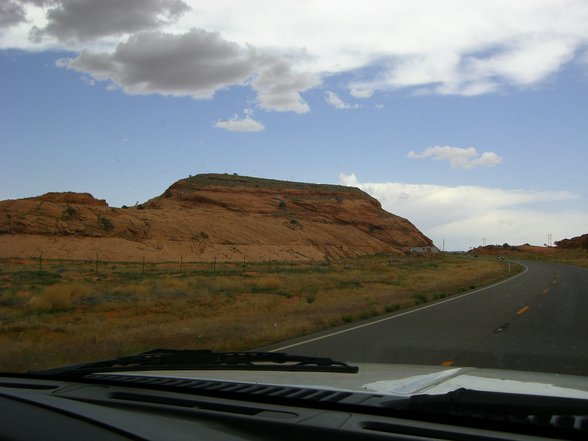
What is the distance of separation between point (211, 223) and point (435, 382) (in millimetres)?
71703

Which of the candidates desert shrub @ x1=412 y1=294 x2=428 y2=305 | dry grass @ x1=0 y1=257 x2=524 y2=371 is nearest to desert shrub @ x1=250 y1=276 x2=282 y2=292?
dry grass @ x1=0 y1=257 x2=524 y2=371

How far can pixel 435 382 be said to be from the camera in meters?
3.98

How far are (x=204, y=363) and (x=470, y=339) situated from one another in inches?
364

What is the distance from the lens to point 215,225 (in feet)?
245

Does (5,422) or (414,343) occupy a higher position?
(5,422)

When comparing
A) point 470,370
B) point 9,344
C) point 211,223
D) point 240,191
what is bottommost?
point 9,344

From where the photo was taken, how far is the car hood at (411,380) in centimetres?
357

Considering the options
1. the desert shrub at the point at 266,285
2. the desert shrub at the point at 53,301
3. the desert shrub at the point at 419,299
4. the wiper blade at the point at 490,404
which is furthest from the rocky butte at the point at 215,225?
the wiper blade at the point at 490,404

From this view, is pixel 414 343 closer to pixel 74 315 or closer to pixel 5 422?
pixel 5 422

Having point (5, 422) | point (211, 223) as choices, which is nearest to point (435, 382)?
point (5, 422)

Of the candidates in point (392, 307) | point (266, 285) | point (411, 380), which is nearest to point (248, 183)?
point (266, 285)

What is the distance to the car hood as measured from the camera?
3.57 m

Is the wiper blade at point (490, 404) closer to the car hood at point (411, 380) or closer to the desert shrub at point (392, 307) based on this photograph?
the car hood at point (411, 380)

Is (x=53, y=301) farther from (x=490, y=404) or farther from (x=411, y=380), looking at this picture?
(x=490, y=404)
